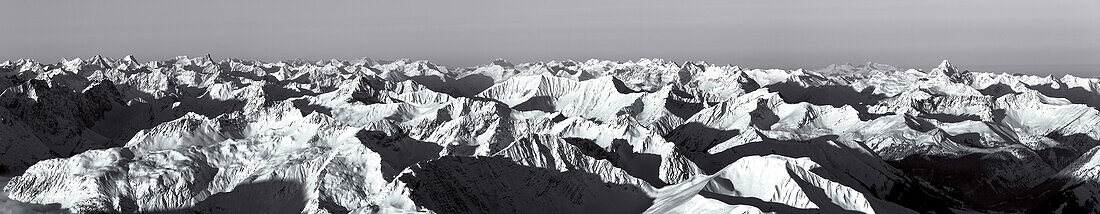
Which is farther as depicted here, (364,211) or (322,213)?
(322,213)

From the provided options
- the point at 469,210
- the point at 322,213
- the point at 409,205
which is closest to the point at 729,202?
the point at 469,210

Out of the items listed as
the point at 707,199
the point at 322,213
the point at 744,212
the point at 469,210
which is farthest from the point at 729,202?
the point at 322,213

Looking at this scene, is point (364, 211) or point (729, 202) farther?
point (729, 202)

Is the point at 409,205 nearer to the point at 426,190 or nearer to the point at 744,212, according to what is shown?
the point at 426,190

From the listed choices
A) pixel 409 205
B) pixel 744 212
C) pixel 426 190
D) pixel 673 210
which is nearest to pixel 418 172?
pixel 426 190

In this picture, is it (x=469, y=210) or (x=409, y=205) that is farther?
(x=469, y=210)

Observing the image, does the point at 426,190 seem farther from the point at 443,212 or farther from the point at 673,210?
the point at 673,210

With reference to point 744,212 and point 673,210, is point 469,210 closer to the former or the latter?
point 673,210
